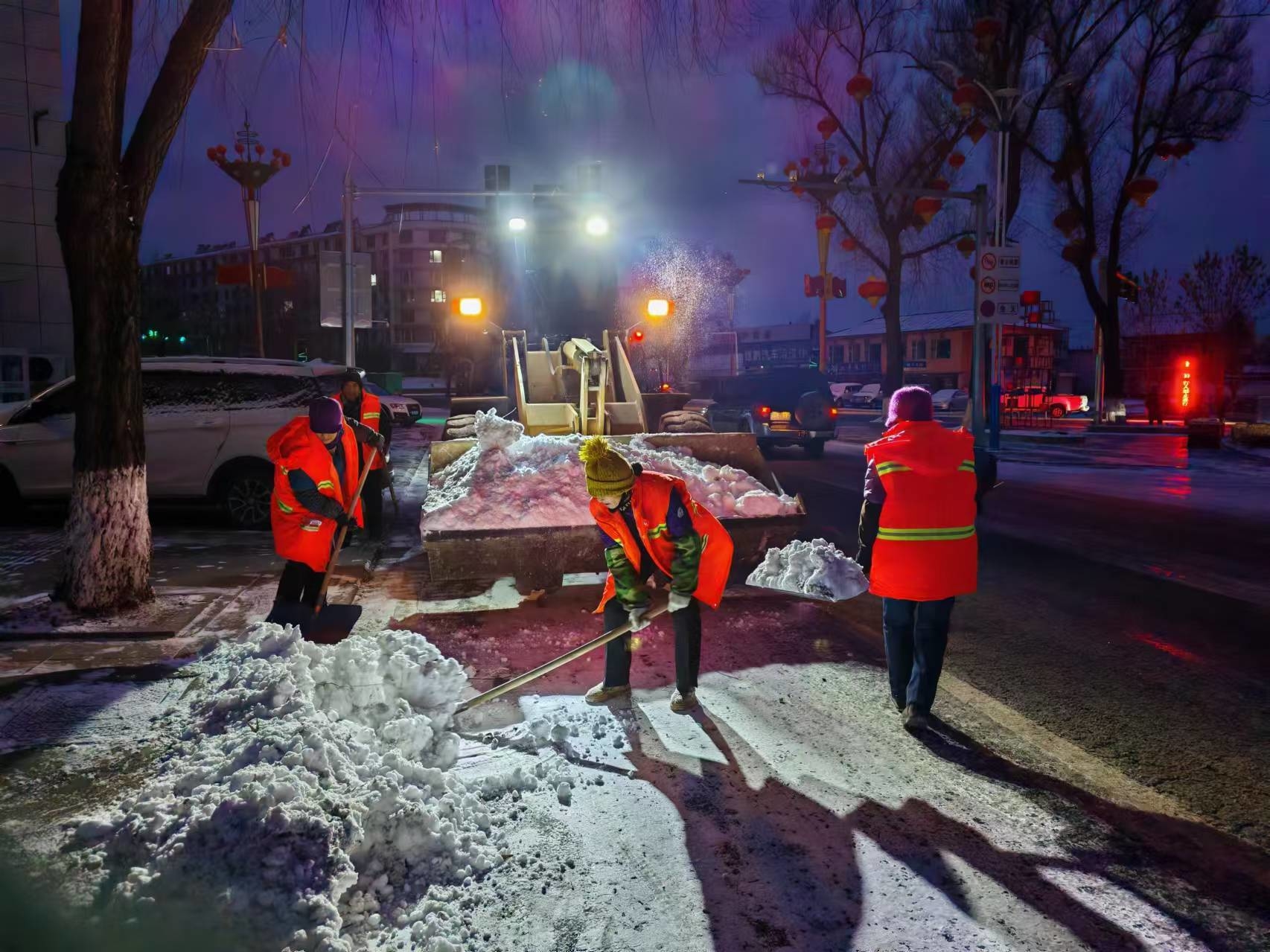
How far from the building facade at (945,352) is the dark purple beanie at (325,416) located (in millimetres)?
51673

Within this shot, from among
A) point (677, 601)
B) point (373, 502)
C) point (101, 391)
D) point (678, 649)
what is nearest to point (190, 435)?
point (373, 502)

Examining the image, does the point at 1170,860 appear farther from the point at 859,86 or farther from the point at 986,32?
the point at 859,86

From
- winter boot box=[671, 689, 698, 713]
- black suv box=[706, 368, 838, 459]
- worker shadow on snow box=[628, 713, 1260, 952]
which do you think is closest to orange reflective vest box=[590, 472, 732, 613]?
winter boot box=[671, 689, 698, 713]

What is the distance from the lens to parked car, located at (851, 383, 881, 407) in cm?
5010

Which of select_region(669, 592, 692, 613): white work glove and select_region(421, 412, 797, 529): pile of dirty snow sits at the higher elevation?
select_region(421, 412, 797, 529): pile of dirty snow

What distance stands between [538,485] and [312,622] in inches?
76.5

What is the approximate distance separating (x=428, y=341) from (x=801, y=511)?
317ft

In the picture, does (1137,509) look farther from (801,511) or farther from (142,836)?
(142,836)

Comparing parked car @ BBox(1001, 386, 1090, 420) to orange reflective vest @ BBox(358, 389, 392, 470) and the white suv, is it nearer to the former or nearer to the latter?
the white suv

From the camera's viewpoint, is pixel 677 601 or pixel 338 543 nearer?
pixel 677 601

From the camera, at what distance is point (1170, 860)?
325 cm

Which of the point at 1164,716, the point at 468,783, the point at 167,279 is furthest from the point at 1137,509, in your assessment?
the point at 167,279

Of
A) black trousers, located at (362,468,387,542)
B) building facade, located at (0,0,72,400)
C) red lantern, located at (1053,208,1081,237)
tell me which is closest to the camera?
black trousers, located at (362,468,387,542)

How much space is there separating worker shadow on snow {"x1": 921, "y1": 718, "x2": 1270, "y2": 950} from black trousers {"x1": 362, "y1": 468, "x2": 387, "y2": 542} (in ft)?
20.7
